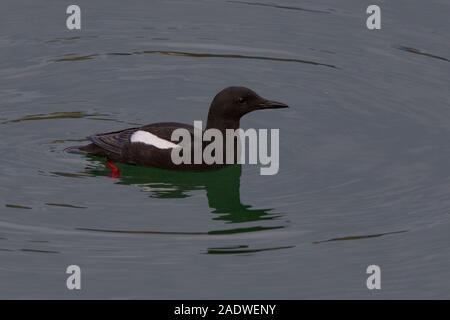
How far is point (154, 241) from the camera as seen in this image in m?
12.7

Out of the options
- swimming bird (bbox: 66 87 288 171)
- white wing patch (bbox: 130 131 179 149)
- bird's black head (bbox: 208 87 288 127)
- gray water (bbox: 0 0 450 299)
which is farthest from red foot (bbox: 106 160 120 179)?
bird's black head (bbox: 208 87 288 127)

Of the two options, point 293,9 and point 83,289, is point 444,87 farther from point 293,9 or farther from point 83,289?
point 83,289

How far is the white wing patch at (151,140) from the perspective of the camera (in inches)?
570

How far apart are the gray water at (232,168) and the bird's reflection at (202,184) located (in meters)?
0.03

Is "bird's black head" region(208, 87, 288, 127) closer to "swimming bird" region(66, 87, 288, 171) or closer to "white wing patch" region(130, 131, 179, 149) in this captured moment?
"swimming bird" region(66, 87, 288, 171)

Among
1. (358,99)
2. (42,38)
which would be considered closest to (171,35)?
(42,38)

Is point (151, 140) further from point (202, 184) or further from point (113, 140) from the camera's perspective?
point (202, 184)

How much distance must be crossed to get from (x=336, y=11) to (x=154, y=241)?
22.2 ft

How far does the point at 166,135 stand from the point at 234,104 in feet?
2.67

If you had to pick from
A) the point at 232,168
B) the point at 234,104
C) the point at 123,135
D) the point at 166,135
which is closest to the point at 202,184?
the point at 232,168

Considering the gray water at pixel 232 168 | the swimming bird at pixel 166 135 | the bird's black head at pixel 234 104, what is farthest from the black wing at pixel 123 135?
the bird's black head at pixel 234 104

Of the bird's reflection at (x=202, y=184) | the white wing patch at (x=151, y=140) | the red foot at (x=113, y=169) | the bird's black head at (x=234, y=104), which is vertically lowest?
the bird's reflection at (x=202, y=184)

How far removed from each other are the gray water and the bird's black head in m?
0.59

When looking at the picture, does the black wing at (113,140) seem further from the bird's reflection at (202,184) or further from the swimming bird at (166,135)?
the bird's reflection at (202,184)
